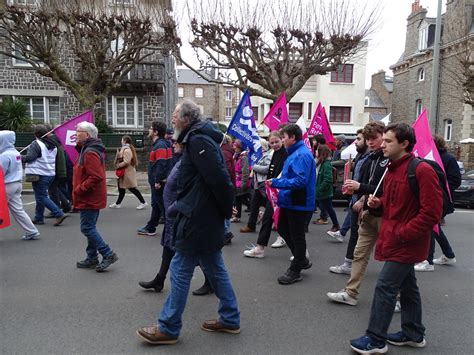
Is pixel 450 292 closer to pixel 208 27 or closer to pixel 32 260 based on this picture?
pixel 32 260

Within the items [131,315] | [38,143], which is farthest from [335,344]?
[38,143]

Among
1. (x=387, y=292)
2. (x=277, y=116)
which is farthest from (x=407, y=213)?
(x=277, y=116)

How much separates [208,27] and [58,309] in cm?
1374

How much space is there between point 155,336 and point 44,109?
2021 cm

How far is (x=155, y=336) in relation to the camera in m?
3.13

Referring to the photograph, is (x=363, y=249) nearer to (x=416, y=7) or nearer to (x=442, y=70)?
(x=442, y=70)

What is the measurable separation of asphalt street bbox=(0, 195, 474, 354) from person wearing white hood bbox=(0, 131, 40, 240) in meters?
0.27

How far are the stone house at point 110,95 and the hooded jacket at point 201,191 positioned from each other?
59.7 feet

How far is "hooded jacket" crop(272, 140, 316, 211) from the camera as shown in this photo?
14.0 feet

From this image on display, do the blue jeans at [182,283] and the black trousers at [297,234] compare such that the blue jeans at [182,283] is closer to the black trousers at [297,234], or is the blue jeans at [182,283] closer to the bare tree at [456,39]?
the black trousers at [297,234]

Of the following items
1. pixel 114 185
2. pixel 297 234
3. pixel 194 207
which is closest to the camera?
pixel 194 207

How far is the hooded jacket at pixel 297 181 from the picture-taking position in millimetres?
4270

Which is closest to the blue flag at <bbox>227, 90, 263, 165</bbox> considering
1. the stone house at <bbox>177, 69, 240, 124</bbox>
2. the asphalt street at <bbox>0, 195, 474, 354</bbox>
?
the asphalt street at <bbox>0, 195, 474, 354</bbox>

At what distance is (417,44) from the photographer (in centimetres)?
2873
